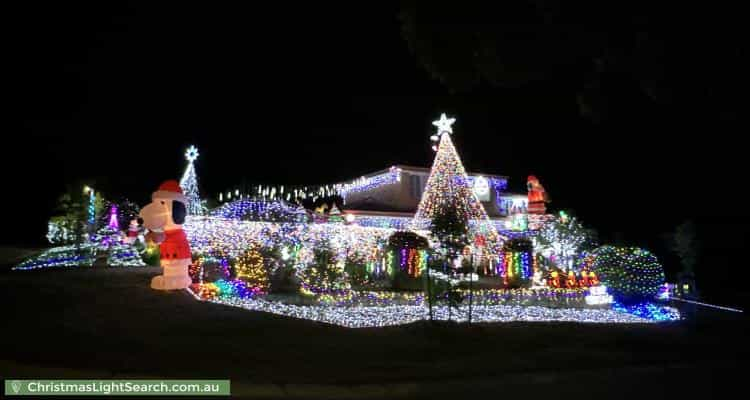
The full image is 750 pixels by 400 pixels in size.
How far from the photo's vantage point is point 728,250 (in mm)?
18234

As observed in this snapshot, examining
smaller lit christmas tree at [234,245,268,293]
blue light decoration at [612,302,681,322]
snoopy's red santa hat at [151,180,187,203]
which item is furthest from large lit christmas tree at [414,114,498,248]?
snoopy's red santa hat at [151,180,187,203]

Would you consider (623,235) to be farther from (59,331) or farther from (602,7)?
(59,331)

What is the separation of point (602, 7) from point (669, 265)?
15090 mm

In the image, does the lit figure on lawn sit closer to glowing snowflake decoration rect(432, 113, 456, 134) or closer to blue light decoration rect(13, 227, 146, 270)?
blue light decoration rect(13, 227, 146, 270)

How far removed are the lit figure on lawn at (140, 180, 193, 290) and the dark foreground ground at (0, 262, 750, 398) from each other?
1.26 metres

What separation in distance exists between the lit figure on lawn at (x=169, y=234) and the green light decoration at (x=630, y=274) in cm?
1000

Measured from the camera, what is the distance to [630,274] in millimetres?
12438

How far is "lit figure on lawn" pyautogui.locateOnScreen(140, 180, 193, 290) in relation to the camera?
12.2 metres

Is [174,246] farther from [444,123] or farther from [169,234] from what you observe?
[444,123]

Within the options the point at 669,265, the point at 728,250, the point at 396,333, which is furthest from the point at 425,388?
the point at 669,265

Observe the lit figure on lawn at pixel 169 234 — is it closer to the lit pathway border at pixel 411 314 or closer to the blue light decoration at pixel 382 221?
the lit pathway border at pixel 411 314

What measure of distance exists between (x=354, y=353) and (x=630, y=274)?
7.93 metres

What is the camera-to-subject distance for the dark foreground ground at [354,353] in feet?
20.5

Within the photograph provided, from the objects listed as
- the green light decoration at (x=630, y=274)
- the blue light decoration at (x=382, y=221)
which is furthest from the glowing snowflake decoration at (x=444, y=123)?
the blue light decoration at (x=382, y=221)
